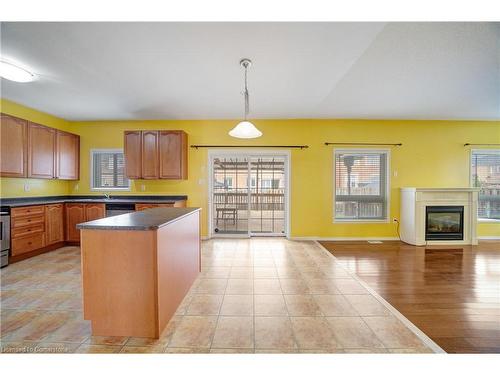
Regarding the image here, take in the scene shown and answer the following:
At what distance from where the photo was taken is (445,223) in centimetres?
438

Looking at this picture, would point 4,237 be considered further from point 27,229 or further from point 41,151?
point 41,151

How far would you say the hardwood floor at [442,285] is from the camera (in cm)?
178

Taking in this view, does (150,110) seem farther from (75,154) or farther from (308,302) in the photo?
(308,302)

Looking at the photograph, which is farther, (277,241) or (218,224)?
(218,224)

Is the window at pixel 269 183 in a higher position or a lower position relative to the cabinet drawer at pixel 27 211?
higher

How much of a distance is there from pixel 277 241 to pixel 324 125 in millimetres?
2729

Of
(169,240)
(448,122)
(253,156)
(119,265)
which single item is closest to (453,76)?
(448,122)

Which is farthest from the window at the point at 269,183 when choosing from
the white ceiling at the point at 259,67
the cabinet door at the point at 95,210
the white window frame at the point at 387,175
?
the cabinet door at the point at 95,210

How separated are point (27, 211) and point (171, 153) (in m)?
2.43

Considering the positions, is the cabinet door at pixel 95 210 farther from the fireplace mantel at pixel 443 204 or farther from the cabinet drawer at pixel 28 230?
the fireplace mantel at pixel 443 204

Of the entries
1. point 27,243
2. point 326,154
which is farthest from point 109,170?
point 326,154

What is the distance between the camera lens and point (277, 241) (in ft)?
15.4

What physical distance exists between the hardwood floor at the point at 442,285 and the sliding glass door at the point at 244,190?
166cm

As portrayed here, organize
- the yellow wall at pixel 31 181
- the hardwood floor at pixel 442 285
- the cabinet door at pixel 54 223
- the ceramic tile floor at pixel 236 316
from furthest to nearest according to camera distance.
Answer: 1. the cabinet door at pixel 54 223
2. the yellow wall at pixel 31 181
3. the hardwood floor at pixel 442 285
4. the ceramic tile floor at pixel 236 316
